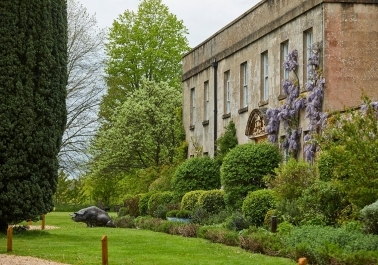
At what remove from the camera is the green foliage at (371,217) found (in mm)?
15938

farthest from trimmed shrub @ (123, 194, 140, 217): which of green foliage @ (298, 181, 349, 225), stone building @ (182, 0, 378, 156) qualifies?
green foliage @ (298, 181, 349, 225)

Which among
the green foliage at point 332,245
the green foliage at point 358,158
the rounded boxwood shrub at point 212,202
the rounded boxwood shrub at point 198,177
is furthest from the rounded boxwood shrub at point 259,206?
the rounded boxwood shrub at point 198,177

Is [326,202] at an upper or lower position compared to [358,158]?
lower

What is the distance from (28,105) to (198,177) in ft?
34.3

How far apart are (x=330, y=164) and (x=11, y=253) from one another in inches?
321

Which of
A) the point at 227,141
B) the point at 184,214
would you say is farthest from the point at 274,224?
the point at 227,141

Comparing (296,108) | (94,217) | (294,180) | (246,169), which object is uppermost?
(296,108)

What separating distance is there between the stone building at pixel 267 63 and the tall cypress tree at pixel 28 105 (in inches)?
291

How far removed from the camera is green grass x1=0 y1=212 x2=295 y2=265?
16.7m

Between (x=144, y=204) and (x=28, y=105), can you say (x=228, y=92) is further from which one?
(x=28, y=105)

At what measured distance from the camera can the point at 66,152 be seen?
49.0 meters

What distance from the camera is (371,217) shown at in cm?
1609

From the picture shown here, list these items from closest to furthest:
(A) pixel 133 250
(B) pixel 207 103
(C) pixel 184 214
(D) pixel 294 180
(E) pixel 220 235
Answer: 1. (A) pixel 133 250
2. (E) pixel 220 235
3. (D) pixel 294 180
4. (C) pixel 184 214
5. (B) pixel 207 103

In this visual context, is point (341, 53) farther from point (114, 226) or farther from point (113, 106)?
point (113, 106)
